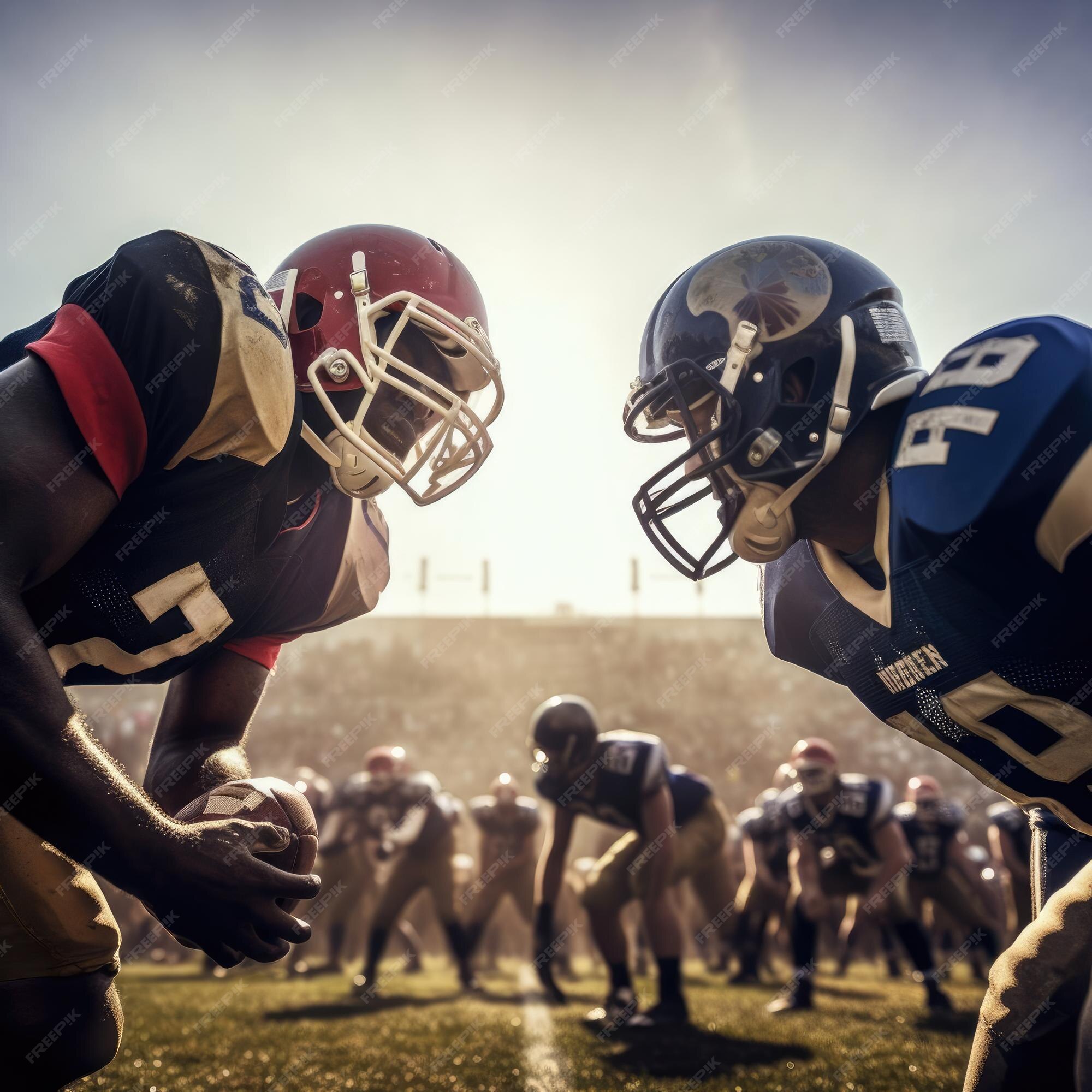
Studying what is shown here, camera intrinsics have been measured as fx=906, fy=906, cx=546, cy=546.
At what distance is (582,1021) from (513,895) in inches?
182

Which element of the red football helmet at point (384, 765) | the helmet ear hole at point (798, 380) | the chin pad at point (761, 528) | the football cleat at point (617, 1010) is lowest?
the football cleat at point (617, 1010)

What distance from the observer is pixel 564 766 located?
6.40 metres

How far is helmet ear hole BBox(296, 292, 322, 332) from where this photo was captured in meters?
2.58

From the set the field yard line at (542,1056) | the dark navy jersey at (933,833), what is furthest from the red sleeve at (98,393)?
the dark navy jersey at (933,833)

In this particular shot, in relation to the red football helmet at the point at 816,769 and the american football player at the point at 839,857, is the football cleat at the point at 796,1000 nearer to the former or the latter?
the american football player at the point at 839,857

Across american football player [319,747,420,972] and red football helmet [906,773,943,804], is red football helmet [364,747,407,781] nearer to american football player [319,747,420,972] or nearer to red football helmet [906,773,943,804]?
american football player [319,747,420,972]

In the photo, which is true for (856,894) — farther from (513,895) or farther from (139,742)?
(139,742)

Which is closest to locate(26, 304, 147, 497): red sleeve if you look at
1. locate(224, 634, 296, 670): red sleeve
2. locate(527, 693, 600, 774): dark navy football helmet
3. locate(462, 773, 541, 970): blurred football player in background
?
locate(224, 634, 296, 670): red sleeve

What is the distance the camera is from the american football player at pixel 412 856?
303 inches

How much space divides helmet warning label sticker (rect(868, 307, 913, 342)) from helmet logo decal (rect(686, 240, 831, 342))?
14 cm

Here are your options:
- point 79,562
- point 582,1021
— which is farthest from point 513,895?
point 79,562

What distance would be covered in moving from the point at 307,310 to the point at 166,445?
0.94 meters

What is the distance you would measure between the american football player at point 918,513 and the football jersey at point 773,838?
23.4ft

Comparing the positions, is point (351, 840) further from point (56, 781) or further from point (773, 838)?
point (56, 781)
